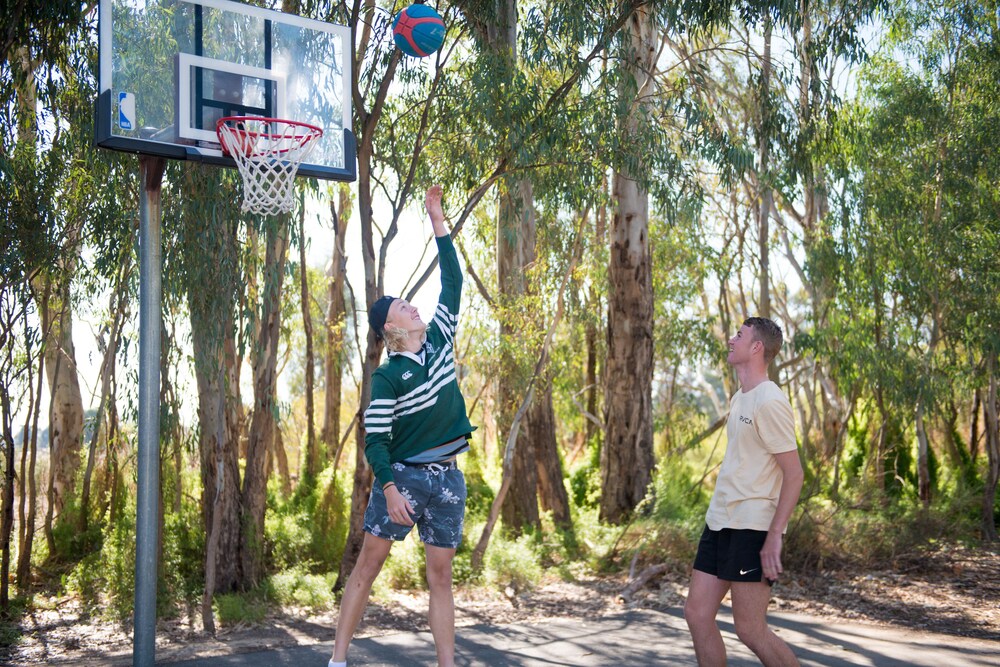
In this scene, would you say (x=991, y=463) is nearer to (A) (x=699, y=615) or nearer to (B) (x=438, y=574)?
(A) (x=699, y=615)

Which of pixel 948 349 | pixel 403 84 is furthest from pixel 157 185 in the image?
pixel 948 349

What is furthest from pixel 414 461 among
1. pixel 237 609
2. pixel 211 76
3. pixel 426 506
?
pixel 237 609

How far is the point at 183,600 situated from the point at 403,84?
16.5 feet

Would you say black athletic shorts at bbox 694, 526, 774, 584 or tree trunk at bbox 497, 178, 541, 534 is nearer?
black athletic shorts at bbox 694, 526, 774, 584

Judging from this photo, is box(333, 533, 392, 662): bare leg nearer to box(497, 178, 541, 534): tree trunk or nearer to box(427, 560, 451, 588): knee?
box(427, 560, 451, 588): knee

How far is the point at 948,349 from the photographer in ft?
35.7

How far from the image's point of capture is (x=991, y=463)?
35.6ft

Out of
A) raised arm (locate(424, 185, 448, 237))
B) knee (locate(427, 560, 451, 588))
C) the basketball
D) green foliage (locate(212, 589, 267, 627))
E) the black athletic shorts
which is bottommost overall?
green foliage (locate(212, 589, 267, 627))

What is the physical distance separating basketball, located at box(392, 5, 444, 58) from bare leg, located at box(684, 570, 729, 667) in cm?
381

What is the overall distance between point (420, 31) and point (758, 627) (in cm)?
416

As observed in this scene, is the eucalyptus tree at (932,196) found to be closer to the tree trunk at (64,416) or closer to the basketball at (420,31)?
the basketball at (420,31)

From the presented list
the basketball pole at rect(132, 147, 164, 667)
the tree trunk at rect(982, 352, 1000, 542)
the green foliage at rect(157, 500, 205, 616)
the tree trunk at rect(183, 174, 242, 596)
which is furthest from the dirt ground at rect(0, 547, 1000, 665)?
the tree trunk at rect(982, 352, 1000, 542)

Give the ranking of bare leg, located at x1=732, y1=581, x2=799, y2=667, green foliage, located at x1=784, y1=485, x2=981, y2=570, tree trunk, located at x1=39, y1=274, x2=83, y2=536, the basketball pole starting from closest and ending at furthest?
1. bare leg, located at x1=732, y1=581, x2=799, y2=667
2. the basketball pole
3. green foliage, located at x1=784, y1=485, x2=981, y2=570
4. tree trunk, located at x1=39, y1=274, x2=83, y2=536

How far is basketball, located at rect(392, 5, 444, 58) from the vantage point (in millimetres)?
6020
